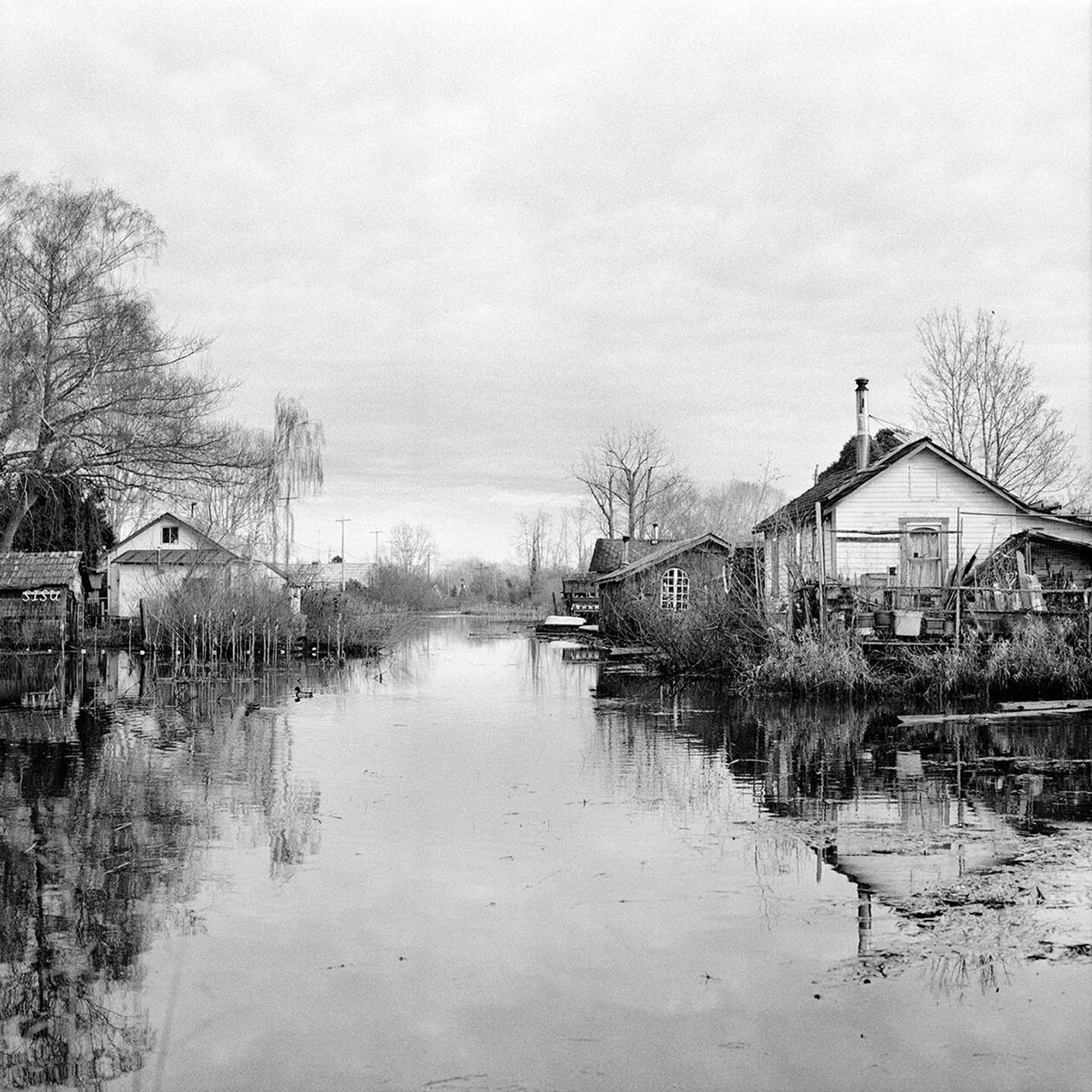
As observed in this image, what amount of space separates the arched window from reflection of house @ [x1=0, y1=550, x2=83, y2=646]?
21.5m

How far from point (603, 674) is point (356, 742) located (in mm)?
14110

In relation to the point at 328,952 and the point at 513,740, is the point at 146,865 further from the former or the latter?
the point at 513,740

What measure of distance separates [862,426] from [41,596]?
27.8m

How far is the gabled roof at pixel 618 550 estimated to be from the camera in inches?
2382

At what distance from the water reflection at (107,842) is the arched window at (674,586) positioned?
26698mm

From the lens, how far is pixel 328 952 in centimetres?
686

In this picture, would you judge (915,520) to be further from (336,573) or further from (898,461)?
(336,573)

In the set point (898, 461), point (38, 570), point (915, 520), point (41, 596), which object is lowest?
point (41, 596)

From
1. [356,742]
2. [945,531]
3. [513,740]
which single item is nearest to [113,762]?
[356,742]

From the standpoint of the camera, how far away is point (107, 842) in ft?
31.1

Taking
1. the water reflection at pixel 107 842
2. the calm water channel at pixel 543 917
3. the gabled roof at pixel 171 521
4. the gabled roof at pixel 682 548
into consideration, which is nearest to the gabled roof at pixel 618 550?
the gabled roof at pixel 682 548

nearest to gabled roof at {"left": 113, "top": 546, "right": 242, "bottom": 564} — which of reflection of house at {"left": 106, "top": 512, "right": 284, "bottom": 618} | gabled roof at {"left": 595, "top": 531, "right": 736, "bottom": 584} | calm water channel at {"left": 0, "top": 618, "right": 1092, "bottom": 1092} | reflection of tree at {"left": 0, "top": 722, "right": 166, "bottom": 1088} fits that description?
reflection of house at {"left": 106, "top": 512, "right": 284, "bottom": 618}

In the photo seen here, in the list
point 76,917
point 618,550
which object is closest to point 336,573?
point 618,550

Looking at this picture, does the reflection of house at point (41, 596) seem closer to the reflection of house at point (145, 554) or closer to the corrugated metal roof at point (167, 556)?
the corrugated metal roof at point (167, 556)
